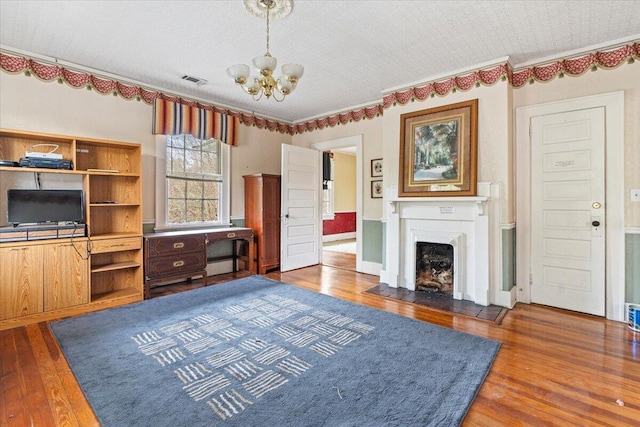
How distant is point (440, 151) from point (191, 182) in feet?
11.4

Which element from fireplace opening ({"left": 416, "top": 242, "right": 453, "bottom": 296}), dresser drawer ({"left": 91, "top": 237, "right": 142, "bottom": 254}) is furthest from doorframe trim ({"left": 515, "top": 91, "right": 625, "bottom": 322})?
dresser drawer ({"left": 91, "top": 237, "right": 142, "bottom": 254})

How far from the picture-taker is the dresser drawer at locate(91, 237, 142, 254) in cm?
341

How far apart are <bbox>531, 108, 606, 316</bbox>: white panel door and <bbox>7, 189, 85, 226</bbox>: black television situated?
499cm

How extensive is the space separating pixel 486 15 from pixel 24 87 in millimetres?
4524

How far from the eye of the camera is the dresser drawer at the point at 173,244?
12.5 ft

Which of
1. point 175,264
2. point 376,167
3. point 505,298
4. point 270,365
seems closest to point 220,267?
point 175,264

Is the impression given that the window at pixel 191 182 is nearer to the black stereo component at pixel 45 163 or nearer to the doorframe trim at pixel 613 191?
the black stereo component at pixel 45 163

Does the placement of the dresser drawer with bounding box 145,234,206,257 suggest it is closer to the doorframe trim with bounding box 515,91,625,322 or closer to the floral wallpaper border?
the floral wallpaper border

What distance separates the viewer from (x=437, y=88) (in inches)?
156

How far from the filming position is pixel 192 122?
14.7 ft

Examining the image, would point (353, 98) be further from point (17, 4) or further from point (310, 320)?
point (17, 4)

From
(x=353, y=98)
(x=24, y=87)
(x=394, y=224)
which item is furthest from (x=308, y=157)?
(x=24, y=87)

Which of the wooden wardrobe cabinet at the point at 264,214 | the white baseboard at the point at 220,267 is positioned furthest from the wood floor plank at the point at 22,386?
the wooden wardrobe cabinet at the point at 264,214

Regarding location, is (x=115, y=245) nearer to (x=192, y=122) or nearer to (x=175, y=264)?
(x=175, y=264)
